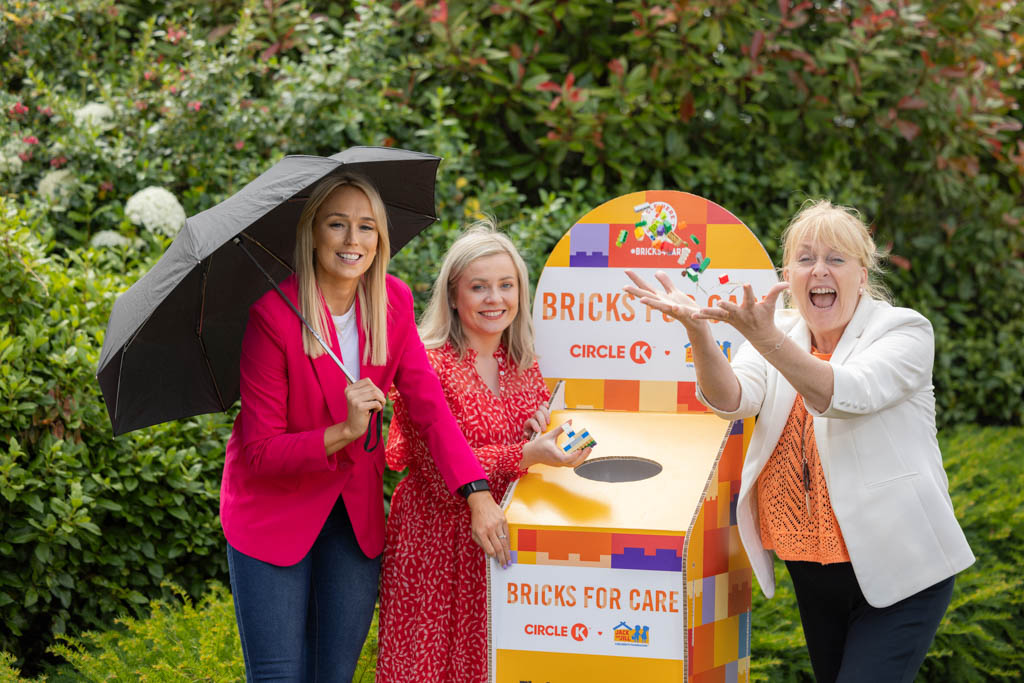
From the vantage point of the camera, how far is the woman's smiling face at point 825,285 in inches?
96.3

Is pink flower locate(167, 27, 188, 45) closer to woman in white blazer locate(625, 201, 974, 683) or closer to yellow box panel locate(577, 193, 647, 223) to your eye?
yellow box panel locate(577, 193, 647, 223)

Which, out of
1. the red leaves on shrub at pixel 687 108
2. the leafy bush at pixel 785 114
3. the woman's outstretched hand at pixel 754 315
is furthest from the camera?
the red leaves on shrub at pixel 687 108

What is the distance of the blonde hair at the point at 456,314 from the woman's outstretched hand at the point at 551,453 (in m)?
0.30

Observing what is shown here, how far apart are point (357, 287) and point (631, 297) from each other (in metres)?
0.81

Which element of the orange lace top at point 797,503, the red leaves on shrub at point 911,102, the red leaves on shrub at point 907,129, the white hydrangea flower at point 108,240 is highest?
the red leaves on shrub at point 911,102

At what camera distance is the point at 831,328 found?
8.14ft

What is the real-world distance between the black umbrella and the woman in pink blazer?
0.09m

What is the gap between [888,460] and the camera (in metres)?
2.36

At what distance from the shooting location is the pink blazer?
2393mm

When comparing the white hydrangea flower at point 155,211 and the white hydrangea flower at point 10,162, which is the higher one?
the white hydrangea flower at point 10,162

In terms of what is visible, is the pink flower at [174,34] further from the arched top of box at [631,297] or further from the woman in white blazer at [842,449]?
the woman in white blazer at [842,449]

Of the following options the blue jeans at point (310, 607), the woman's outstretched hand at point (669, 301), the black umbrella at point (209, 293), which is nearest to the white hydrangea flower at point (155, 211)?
the black umbrella at point (209, 293)

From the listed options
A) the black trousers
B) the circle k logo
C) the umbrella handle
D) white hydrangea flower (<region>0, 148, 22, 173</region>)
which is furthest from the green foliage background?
the umbrella handle

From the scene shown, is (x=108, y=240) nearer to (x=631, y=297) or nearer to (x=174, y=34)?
(x=174, y=34)
